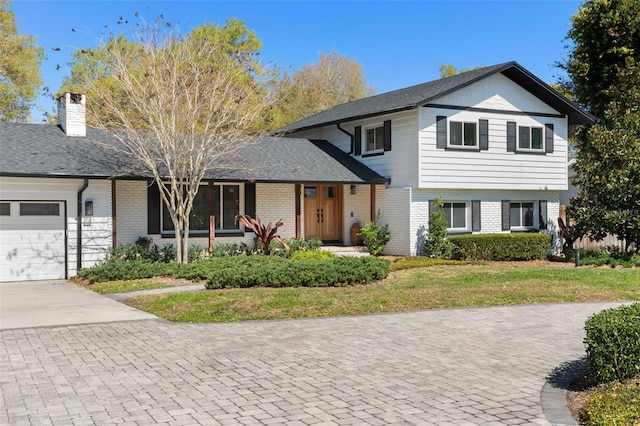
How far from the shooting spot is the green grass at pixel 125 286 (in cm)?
1470

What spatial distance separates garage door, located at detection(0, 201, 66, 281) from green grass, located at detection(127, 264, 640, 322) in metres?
6.20

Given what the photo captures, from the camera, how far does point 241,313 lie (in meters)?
11.2

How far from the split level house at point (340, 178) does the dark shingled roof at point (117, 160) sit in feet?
Result: 0.17

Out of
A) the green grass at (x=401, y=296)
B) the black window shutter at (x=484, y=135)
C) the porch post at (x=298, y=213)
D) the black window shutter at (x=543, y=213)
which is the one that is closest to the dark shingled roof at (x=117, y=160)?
the porch post at (x=298, y=213)

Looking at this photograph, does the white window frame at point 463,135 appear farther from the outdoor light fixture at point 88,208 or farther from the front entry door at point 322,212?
the outdoor light fixture at point 88,208

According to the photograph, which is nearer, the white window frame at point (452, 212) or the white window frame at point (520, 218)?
the white window frame at point (452, 212)

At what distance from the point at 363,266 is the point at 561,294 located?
186 inches

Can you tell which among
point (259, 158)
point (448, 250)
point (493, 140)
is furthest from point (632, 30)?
point (259, 158)

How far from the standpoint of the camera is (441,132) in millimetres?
22422

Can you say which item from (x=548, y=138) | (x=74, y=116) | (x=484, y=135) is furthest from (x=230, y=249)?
(x=548, y=138)

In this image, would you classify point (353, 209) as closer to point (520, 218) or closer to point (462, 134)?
point (462, 134)

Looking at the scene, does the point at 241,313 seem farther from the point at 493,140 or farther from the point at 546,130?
the point at 546,130

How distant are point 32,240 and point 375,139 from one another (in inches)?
507

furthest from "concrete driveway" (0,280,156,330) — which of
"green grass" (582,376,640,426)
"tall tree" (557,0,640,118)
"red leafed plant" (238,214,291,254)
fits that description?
"tall tree" (557,0,640,118)
